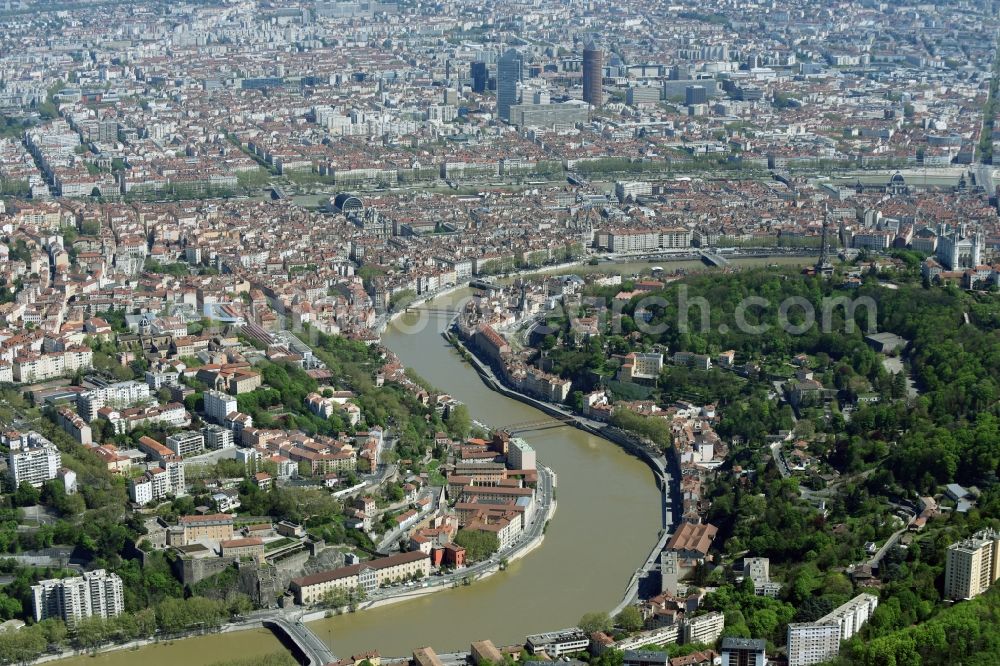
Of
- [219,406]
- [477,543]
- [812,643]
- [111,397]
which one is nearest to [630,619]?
[812,643]

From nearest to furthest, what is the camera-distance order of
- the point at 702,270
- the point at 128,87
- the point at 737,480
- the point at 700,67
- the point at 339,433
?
the point at 737,480 → the point at 339,433 → the point at 702,270 → the point at 128,87 → the point at 700,67

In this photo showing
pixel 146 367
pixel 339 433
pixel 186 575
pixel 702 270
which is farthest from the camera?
pixel 702 270

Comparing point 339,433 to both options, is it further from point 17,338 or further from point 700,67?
point 700,67

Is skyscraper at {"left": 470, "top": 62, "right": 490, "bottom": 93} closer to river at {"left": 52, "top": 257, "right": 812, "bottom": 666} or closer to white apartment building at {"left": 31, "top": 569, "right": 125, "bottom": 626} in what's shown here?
river at {"left": 52, "top": 257, "right": 812, "bottom": 666}

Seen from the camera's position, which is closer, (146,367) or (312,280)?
(146,367)

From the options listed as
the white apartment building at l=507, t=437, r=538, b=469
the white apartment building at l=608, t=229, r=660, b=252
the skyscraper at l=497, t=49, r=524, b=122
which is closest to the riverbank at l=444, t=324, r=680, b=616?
the white apartment building at l=507, t=437, r=538, b=469

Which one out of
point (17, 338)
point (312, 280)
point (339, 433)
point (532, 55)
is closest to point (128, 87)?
point (532, 55)
